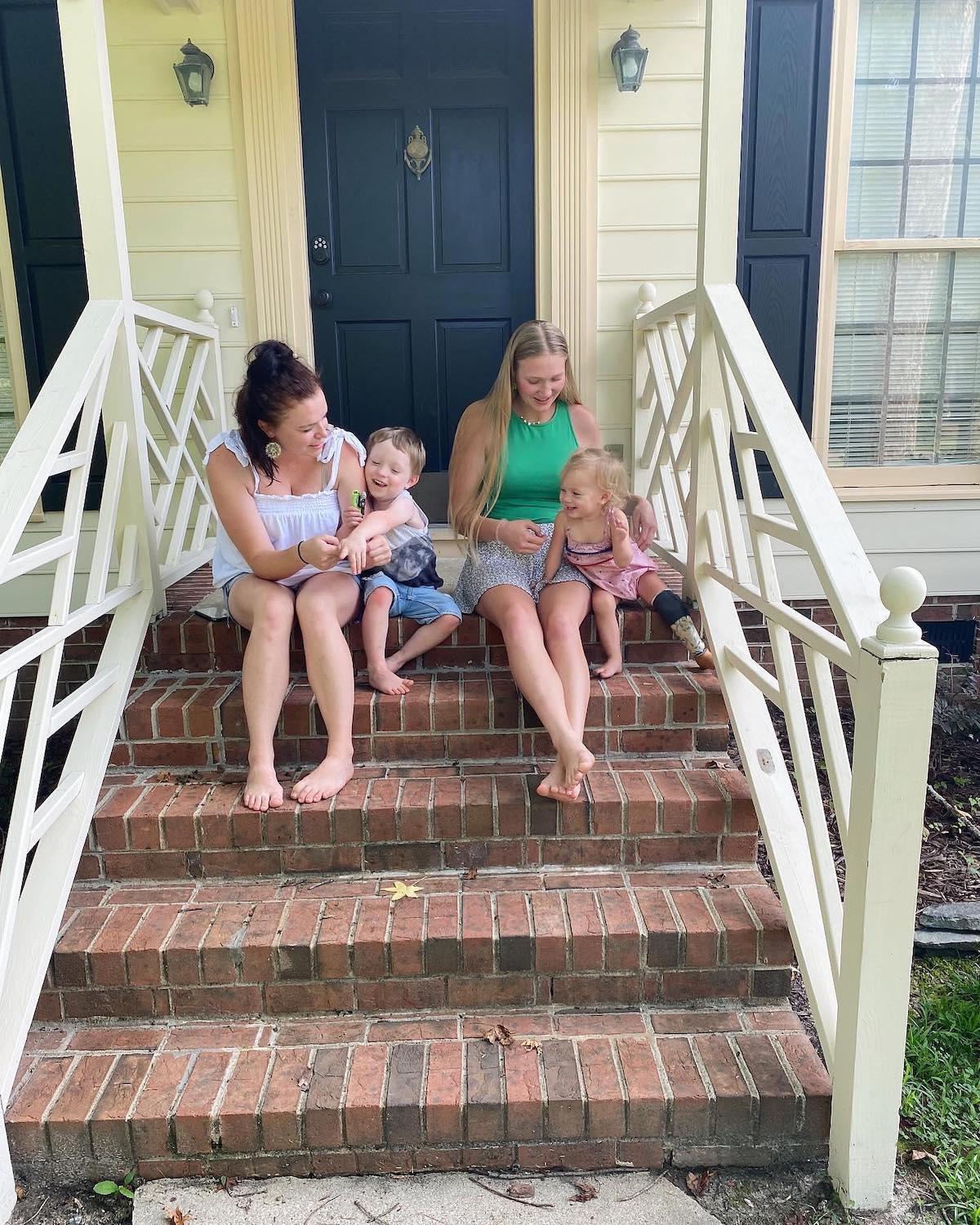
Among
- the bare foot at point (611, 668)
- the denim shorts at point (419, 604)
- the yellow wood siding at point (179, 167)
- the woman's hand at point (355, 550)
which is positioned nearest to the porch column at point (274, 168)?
the yellow wood siding at point (179, 167)

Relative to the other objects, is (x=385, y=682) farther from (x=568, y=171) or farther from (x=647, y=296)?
(x=568, y=171)

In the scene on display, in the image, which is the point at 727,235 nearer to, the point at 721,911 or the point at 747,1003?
the point at 721,911

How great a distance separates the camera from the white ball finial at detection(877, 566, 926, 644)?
53.9 inches

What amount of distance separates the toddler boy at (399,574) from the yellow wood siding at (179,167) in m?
1.45

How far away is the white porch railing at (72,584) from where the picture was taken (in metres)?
1.77

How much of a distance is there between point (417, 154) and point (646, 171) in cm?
92

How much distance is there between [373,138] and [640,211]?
1.11m

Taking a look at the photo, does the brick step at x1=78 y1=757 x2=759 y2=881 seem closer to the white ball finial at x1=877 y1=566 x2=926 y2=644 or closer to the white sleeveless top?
the white sleeveless top

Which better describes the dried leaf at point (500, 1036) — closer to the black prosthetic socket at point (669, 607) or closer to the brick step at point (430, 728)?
the brick step at point (430, 728)

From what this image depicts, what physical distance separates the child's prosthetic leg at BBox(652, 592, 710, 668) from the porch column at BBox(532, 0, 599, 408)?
139cm

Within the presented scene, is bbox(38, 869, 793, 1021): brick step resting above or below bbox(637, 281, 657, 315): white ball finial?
below

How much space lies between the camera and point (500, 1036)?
182 cm

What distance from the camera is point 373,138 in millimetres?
3551

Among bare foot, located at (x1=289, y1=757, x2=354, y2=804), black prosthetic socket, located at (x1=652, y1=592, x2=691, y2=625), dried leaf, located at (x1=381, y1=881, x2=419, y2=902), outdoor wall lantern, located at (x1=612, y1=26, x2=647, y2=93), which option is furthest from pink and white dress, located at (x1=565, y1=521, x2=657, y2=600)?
outdoor wall lantern, located at (x1=612, y1=26, x2=647, y2=93)
